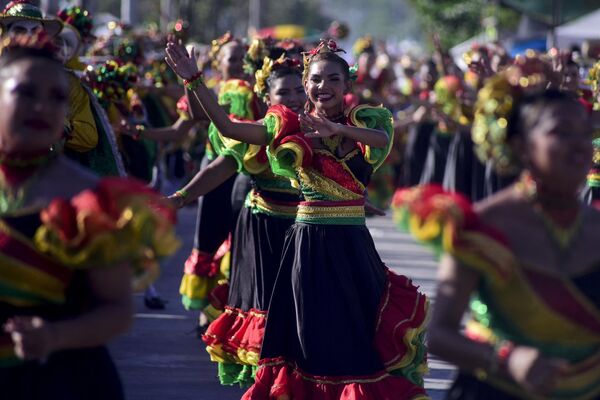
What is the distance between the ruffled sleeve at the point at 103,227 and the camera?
3.77 m

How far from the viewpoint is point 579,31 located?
22234 mm

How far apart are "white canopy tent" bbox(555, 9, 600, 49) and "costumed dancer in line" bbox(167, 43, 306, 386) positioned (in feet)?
45.2

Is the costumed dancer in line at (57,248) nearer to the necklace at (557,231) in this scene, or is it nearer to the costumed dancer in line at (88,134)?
the necklace at (557,231)

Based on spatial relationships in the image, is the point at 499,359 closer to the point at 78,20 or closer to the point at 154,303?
the point at 78,20

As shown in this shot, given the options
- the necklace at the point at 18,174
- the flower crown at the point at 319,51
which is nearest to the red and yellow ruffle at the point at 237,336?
the flower crown at the point at 319,51

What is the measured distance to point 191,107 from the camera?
738cm

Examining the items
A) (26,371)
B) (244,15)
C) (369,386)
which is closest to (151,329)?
(369,386)

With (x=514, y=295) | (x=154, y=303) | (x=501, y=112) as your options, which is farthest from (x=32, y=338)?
(x=154, y=303)

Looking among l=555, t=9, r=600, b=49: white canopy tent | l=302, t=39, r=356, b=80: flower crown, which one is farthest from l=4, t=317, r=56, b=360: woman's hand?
l=555, t=9, r=600, b=49: white canopy tent

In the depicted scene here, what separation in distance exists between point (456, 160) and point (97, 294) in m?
12.8

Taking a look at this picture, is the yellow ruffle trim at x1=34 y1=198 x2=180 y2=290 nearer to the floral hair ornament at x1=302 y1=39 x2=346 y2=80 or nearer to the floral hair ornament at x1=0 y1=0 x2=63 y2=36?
the floral hair ornament at x1=302 y1=39 x2=346 y2=80

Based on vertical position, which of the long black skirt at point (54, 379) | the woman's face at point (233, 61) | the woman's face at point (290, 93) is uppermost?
the woman's face at point (233, 61)

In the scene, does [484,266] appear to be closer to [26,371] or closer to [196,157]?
[26,371]

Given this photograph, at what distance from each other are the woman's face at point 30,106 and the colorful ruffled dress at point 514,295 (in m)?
1.03
